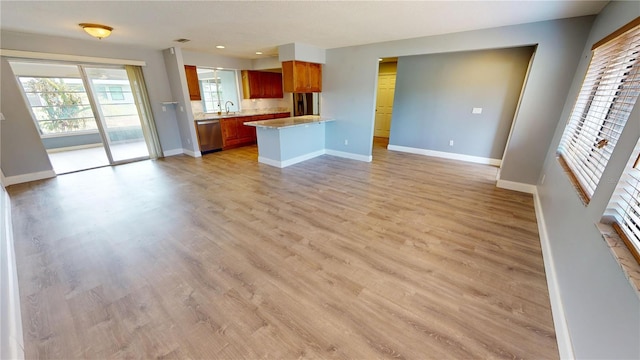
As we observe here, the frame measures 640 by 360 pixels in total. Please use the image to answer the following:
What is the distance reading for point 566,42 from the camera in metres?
2.95

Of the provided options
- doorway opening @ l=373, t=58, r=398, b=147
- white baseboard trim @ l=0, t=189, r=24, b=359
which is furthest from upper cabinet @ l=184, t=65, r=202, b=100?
doorway opening @ l=373, t=58, r=398, b=147

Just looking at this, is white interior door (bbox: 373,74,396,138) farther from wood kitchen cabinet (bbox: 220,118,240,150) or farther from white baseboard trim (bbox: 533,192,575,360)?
white baseboard trim (bbox: 533,192,575,360)

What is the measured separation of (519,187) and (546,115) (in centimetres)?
111

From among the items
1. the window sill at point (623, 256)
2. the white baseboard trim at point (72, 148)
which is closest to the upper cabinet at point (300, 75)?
the window sill at point (623, 256)

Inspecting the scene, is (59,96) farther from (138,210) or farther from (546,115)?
(546,115)

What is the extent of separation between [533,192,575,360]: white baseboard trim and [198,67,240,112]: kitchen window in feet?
24.4

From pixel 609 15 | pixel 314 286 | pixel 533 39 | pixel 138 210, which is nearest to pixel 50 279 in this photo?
pixel 138 210

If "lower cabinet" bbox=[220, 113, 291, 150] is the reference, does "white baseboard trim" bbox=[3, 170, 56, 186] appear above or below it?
below

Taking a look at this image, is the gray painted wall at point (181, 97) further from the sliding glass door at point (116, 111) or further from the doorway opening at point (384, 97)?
the doorway opening at point (384, 97)

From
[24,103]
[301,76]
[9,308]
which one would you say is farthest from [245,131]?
[9,308]

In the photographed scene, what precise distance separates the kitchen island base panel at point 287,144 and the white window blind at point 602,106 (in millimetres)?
4072

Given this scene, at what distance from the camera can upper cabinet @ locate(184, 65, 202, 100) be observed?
5526 millimetres

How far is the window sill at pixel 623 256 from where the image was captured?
37.4 inches

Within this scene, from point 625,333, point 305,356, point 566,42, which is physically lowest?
point 305,356
